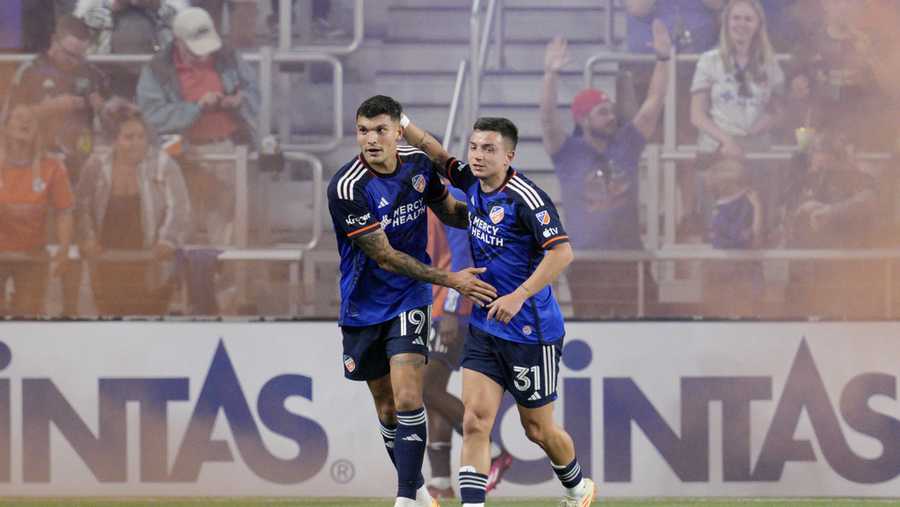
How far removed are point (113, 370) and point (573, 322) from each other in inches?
120

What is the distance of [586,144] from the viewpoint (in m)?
9.43

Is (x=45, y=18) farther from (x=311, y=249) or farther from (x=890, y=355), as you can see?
(x=890, y=355)

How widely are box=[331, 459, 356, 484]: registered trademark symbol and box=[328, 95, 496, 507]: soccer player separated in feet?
7.53

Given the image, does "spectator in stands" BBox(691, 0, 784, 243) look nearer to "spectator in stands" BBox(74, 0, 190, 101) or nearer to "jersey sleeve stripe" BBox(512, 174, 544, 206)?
"jersey sleeve stripe" BBox(512, 174, 544, 206)

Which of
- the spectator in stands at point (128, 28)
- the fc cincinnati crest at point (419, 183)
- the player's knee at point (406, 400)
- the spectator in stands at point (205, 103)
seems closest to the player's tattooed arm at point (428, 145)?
the fc cincinnati crest at point (419, 183)

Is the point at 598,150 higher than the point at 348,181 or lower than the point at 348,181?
higher

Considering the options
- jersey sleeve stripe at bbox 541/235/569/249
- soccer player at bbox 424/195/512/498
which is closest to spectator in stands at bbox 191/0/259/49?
soccer player at bbox 424/195/512/498

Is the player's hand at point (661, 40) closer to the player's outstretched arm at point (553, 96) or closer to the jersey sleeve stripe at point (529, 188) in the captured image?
the player's outstretched arm at point (553, 96)

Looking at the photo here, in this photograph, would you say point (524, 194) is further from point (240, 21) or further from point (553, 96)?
point (240, 21)

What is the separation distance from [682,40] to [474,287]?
3460mm

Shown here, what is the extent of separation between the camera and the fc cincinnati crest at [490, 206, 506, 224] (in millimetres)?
6719

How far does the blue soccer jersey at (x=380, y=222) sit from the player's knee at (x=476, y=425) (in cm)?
69

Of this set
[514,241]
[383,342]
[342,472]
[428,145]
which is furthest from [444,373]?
[514,241]

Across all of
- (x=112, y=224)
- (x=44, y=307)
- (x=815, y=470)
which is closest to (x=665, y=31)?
(x=815, y=470)
